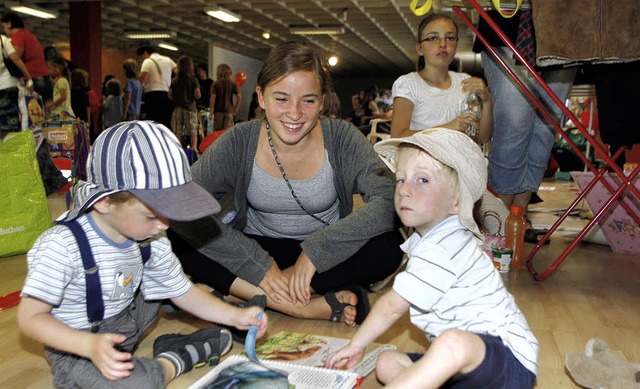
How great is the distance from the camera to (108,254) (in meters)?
1.47

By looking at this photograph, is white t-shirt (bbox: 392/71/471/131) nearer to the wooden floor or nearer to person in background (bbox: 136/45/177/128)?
the wooden floor

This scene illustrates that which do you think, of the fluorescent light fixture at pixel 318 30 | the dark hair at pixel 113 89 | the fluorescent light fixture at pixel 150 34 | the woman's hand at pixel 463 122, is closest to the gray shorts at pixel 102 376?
the woman's hand at pixel 463 122

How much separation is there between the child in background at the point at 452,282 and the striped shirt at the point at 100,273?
1.68ft

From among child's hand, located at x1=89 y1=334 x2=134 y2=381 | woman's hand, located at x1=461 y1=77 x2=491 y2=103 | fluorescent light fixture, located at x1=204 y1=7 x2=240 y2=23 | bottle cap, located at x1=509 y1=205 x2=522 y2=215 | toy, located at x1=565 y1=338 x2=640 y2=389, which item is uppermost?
fluorescent light fixture, located at x1=204 y1=7 x2=240 y2=23

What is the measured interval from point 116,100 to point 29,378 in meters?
8.35

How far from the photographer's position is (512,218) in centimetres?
300

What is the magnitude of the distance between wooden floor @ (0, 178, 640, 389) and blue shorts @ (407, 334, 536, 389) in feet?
1.06

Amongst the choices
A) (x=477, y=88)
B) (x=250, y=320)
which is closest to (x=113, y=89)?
(x=477, y=88)

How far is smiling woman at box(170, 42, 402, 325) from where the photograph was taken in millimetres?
1986

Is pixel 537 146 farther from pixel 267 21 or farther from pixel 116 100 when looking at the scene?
pixel 267 21

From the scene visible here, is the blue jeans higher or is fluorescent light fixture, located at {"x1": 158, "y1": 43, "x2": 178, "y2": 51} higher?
fluorescent light fixture, located at {"x1": 158, "y1": 43, "x2": 178, "y2": 51}

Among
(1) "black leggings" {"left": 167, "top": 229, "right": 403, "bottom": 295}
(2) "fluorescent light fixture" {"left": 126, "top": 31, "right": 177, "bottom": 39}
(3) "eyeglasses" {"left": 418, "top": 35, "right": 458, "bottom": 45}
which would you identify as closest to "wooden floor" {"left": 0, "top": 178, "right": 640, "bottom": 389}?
(1) "black leggings" {"left": 167, "top": 229, "right": 403, "bottom": 295}

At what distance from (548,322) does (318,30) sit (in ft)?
42.0

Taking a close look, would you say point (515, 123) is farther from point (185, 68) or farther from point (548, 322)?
point (185, 68)
